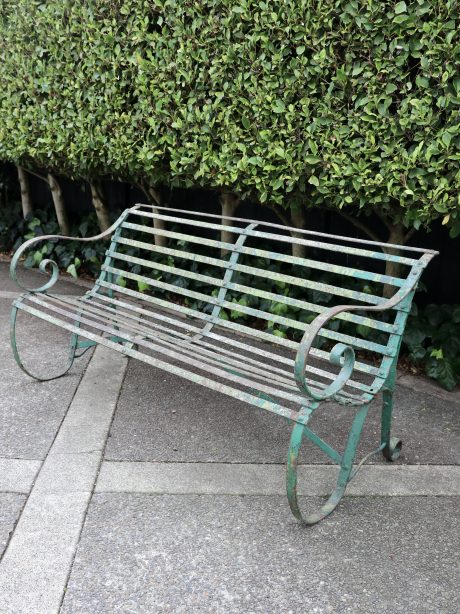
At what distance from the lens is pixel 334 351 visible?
2.35 m

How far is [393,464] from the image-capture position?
314 centimetres

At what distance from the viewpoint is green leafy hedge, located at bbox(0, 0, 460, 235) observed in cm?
335

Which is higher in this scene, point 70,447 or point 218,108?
point 218,108

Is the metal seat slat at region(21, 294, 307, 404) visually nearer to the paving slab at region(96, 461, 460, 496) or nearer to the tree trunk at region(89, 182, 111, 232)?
the paving slab at region(96, 461, 460, 496)

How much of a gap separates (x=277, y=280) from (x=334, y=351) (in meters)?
1.56

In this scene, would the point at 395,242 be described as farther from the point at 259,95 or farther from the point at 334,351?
the point at 334,351

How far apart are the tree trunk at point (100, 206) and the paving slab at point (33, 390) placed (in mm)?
1418

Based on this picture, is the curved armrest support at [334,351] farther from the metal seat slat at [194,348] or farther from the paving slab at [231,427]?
the paving slab at [231,427]

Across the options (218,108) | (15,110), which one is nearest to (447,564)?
(218,108)

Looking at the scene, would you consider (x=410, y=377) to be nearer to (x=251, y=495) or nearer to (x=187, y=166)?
(x=251, y=495)

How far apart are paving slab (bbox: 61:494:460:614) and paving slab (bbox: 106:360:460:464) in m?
0.39

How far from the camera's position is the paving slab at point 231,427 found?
318 centimetres

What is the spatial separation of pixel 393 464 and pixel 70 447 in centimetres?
155

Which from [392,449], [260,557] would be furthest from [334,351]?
[392,449]
